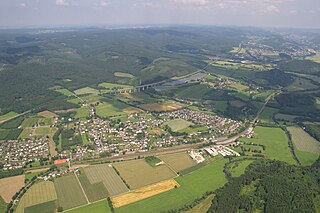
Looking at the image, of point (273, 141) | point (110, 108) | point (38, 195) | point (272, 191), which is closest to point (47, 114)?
point (110, 108)

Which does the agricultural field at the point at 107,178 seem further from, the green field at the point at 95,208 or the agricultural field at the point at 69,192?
the green field at the point at 95,208

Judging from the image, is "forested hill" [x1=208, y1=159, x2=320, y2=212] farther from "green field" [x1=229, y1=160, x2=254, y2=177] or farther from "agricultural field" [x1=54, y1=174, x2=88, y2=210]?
"agricultural field" [x1=54, y1=174, x2=88, y2=210]

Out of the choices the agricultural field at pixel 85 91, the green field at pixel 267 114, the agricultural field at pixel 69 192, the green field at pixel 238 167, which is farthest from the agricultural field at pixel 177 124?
the agricultural field at pixel 85 91

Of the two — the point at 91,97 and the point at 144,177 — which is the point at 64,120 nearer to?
the point at 91,97

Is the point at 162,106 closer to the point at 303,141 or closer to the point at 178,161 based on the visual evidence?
the point at 178,161

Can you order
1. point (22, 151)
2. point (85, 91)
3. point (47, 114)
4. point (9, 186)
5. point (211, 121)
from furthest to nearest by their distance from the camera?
point (85, 91) → point (47, 114) → point (211, 121) → point (22, 151) → point (9, 186)
